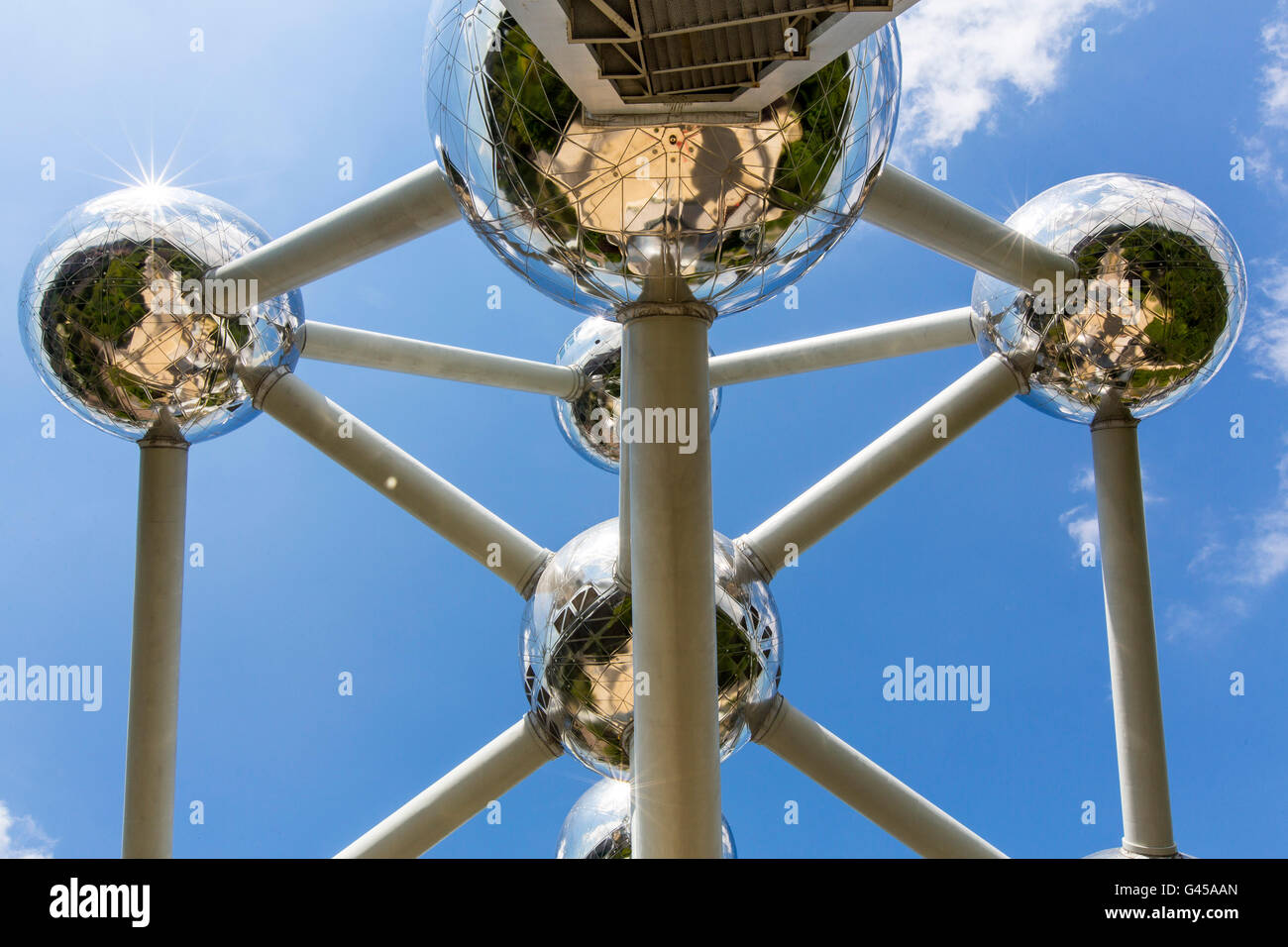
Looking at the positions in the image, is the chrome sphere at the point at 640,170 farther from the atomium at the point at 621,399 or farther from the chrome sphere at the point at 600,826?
the chrome sphere at the point at 600,826

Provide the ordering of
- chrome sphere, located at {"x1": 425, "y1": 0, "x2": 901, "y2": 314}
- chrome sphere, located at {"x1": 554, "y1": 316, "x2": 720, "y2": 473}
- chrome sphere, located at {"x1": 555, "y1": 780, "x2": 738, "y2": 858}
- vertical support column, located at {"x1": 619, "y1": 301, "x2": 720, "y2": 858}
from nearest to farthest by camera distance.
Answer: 1. chrome sphere, located at {"x1": 425, "y1": 0, "x2": 901, "y2": 314}
2. vertical support column, located at {"x1": 619, "y1": 301, "x2": 720, "y2": 858}
3. chrome sphere, located at {"x1": 555, "y1": 780, "x2": 738, "y2": 858}
4. chrome sphere, located at {"x1": 554, "y1": 316, "x2": 720, "y2": 473}

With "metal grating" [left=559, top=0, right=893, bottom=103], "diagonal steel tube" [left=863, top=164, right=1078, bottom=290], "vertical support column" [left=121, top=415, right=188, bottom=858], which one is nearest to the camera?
"metal grating" [left=559, top=0, right=893, bottom=103]

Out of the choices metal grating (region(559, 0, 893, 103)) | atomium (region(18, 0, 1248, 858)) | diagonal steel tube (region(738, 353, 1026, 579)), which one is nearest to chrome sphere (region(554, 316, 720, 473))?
atomium (region(18, 0, 1248, 858))

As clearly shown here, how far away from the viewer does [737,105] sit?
4.76 meters

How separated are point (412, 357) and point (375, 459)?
138cm

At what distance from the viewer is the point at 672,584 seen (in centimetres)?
539

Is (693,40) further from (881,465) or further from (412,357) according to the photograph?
(412,357)

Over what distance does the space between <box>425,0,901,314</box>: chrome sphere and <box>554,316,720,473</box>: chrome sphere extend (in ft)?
15.6

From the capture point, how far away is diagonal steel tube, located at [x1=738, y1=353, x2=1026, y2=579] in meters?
7.54

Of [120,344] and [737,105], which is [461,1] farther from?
[120,344]

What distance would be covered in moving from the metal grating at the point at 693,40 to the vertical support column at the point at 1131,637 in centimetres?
473

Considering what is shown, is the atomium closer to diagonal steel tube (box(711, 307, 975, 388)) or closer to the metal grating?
diagonal steel tube (box(711, 307, 975, 388))

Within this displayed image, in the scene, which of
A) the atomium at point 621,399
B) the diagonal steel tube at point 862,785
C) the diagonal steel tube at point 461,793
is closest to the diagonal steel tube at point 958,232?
the atomium at point 621,399
